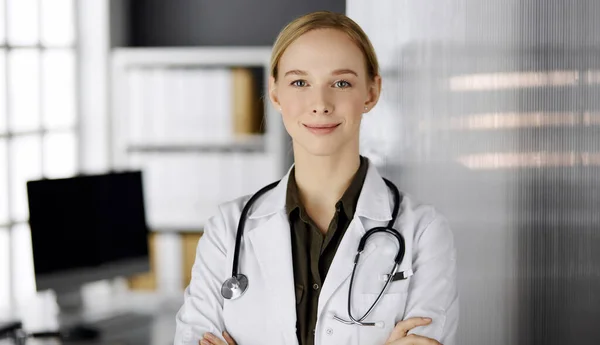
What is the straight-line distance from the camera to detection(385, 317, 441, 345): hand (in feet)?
5.58

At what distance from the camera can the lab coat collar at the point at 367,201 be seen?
1812 mm

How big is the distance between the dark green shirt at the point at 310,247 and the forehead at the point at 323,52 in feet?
0.80

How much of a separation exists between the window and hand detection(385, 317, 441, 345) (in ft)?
7.35

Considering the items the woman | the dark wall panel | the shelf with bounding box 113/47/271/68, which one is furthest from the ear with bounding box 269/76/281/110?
the dark wall panel

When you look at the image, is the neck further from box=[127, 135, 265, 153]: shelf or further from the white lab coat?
box=[127, 135, 265, 153]: shelf

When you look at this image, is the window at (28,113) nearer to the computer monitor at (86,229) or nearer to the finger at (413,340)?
the computer monitor at (86,229)

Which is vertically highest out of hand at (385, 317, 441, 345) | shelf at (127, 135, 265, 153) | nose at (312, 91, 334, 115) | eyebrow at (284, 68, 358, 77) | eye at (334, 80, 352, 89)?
eyebrow at (284, 68, 358, 77)

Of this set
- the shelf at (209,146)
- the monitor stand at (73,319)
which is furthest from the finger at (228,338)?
the shelf at (209,146)

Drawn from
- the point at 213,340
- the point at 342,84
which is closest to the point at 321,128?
the point at 342,84

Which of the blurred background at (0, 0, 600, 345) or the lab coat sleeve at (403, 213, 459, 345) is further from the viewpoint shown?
the blurred background at (0, 0, 600, 345)

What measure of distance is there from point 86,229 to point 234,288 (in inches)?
49.1

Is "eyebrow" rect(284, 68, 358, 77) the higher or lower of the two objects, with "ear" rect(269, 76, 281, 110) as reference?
higher

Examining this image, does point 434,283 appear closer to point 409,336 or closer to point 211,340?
point 409,336

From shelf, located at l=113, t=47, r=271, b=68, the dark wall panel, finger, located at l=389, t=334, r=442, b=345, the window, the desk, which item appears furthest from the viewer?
the dark wall panel
